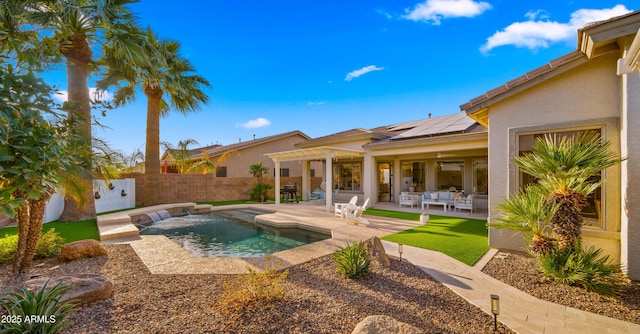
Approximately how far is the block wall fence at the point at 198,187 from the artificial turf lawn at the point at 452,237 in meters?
13.5

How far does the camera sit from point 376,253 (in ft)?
19.8

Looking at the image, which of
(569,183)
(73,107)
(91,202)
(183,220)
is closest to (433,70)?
(569,183)

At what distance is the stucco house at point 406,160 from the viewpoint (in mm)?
12688

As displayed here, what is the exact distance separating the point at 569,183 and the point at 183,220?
48.0ft

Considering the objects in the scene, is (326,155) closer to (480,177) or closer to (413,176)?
(413,176)

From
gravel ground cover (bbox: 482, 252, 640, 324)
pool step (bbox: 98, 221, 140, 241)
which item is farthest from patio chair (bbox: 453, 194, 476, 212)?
pool step (bbox: 98, 221, 140, 241)

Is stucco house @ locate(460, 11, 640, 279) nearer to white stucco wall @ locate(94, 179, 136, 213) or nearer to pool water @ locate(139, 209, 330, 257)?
pool water @ locate(139, 209, 330, 257)

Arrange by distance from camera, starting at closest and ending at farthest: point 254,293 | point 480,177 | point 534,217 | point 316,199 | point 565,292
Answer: point 254,293 → point 565,292 → point 534,217 → point 480,177 → point 316,199

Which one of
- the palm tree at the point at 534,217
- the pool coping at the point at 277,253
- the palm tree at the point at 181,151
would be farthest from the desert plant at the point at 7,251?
the palm tree at the point at 181,151

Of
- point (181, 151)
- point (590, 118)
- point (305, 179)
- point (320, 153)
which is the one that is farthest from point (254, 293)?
point (181, 151)

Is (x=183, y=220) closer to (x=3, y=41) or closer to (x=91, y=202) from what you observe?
(x=91, y=202)

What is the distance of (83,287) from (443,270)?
6602mm

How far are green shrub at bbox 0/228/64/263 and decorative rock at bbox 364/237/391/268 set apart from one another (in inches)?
302

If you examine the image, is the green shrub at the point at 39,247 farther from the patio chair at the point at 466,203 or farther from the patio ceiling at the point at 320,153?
the patio chair at the point at 466,203
